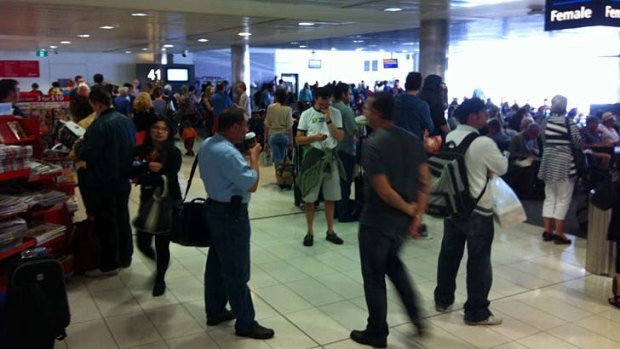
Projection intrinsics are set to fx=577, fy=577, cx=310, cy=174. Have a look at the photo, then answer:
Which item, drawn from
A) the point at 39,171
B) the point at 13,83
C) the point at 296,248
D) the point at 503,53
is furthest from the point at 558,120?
the point at 503,53

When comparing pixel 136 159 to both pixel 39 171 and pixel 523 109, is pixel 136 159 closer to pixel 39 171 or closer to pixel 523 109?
pixel 39 171

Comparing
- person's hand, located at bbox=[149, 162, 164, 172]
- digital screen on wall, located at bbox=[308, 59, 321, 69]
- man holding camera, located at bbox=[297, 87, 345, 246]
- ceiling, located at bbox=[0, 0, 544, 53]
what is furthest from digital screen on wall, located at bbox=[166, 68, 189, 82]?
person's hand, located at bbox=[149, 162, 164, 172]

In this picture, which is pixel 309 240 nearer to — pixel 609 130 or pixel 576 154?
pixel 576 154

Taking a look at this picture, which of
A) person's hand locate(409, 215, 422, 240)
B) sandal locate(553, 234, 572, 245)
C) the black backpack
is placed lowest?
sandal locate(553, 234, 572, 245)

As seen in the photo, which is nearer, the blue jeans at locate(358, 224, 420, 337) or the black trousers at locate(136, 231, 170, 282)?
the blue jeans at locate(358, 224, 420, 337)

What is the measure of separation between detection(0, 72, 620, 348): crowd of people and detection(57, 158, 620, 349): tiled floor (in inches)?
5.1

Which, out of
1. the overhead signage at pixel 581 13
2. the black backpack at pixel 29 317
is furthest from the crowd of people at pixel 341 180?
the black backpack at pixel 29 317

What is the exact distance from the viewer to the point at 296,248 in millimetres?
5656

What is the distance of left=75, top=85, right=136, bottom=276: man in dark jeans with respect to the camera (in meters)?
4.53

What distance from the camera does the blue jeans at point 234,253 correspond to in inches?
134

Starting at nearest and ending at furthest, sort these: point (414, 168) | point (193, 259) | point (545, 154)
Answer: point (414, 168), point (193, 259), point (545, 154)

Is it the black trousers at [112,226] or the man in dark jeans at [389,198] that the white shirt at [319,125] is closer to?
the black trousers at [112,226]

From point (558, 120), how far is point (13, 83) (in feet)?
18.2

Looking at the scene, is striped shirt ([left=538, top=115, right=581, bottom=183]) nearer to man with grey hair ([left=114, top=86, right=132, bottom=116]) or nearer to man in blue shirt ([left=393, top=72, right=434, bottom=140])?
man in blue shirt ([left=393, top=72, right=434, bottom=140])
